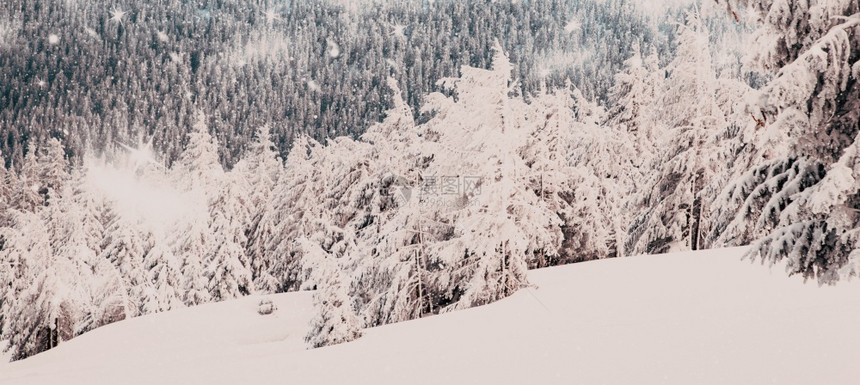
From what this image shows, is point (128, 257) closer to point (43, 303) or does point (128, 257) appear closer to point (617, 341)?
point (43, 303)

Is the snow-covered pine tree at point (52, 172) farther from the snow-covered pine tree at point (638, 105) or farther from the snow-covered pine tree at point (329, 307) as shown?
the snow-covered pine tree at point (329, 307)

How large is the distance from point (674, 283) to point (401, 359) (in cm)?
838

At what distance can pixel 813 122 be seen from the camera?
680cm

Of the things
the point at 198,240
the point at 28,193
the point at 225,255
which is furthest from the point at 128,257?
the point at 28,193

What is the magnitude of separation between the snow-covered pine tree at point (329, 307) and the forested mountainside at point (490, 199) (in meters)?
0.06

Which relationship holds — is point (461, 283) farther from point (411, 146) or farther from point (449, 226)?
point (411, 146)

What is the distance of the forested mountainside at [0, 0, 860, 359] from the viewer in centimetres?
712

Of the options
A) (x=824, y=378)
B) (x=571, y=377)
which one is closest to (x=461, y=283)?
(x=571, y=377)

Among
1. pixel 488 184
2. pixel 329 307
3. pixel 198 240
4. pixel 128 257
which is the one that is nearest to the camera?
pixel 329 307

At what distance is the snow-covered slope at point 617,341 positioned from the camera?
8.33 metres

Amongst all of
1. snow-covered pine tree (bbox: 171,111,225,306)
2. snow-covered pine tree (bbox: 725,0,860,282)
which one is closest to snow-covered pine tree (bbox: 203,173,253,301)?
snow-covered pine tree (bbox: 171,111,225,306)

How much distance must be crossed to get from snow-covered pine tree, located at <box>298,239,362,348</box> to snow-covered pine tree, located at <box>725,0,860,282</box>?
11.4m

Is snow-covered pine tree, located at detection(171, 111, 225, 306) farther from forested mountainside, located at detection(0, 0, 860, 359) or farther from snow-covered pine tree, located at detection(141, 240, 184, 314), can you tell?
snow-covered pine tree, located at detection(141, 240, 184, 314)

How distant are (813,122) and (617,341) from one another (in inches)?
192
